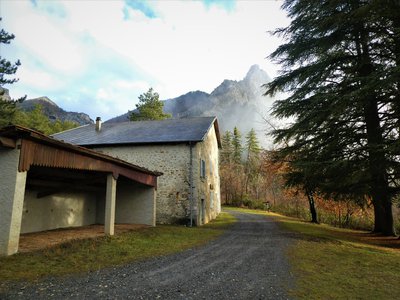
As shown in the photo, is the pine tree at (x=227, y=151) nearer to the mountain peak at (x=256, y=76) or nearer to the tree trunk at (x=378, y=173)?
the tree trunk at (x=378, y=173)

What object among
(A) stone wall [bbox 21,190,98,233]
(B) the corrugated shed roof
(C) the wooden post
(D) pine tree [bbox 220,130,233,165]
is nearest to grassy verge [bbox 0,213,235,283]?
(C) the wooden post

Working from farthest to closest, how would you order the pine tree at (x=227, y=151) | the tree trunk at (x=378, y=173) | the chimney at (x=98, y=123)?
the pine tree at (x=227, y=151), the chimney at (x=98, y=123), the tree trunk at (x=378, y=173)

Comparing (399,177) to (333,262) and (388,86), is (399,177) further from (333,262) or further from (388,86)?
(333,262)

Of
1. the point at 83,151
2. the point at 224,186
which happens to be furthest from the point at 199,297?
the point at 224,186

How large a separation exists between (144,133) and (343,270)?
14943mm

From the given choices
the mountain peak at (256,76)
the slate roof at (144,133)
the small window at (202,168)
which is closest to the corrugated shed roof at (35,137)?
the slate roof at (144,133)

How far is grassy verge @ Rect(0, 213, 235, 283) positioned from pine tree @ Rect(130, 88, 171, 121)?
31.8 m

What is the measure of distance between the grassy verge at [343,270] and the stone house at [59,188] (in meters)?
6.41

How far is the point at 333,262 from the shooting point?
718 centimetres

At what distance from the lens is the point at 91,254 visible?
727 cm

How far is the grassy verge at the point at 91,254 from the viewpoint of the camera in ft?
18.2

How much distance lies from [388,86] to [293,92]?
4.65 meters

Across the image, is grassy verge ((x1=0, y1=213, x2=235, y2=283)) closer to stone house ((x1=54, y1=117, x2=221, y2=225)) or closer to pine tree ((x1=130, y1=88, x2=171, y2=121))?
stone house ((x1=54, y1=117, x2=221, y2=225))

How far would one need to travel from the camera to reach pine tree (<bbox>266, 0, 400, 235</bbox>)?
1045 centimetres
